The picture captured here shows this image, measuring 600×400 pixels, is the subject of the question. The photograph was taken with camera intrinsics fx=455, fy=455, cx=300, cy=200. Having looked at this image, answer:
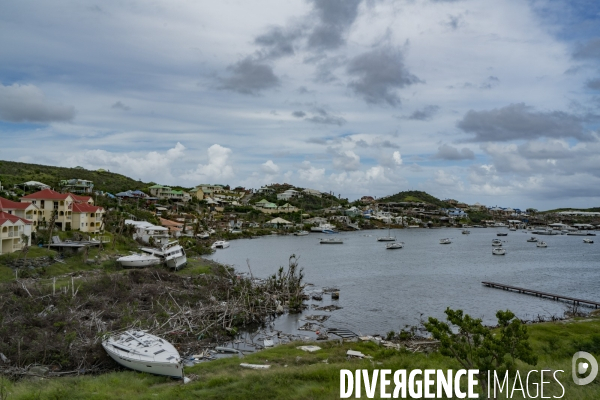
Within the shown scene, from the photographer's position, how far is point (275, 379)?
1866 cm

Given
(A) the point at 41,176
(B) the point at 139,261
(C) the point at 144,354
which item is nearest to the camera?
(C) the point at 144,354

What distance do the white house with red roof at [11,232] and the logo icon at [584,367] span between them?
42212 millimetres

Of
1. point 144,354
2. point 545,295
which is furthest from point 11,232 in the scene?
point 545,295

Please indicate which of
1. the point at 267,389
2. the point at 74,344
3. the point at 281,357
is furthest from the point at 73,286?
the point at 267,389

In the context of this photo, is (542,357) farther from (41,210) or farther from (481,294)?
(41,210)

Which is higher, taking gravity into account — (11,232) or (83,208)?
(83,208)

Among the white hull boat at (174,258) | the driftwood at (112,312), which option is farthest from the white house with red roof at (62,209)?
the driftwood at (112,312)

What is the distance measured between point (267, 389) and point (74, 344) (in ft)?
38.5

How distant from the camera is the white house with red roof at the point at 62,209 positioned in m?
53.0

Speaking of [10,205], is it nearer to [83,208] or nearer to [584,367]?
[83,208]

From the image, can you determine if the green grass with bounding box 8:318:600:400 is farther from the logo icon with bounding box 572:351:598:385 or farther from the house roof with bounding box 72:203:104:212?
the house roof with bounding box 72:203:104:212

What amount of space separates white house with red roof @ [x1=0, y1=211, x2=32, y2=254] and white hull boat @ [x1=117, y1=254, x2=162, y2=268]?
8.82 meters

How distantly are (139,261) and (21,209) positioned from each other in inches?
565

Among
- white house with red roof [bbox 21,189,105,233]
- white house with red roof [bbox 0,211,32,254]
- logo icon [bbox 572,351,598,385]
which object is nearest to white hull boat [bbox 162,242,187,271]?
white house with red roof [bbox 21,189,105,233]
